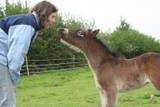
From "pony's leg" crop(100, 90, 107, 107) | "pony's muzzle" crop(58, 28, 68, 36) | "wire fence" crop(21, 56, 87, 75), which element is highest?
"pony's muzzle" crop(58, 28, 68, 36)

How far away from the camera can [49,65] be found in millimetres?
27297

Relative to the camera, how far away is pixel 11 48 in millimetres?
4609

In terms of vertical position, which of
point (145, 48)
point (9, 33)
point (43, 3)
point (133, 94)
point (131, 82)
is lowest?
point (145, 48)

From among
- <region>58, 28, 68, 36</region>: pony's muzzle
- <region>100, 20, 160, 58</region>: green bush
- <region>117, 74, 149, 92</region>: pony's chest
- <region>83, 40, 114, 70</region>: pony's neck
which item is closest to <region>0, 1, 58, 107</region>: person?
<region>58, 28, 68, 36</region>: pony's muzzle

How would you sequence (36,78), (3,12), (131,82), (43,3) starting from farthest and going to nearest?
1. (3,12)
2. (36,78)
3. (131,82)
4. (43,3)

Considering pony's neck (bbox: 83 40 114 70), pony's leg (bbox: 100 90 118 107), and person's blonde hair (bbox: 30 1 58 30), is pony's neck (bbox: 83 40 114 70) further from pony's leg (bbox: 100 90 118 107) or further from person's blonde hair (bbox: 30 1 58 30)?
person's blonde hair (bbox: 30 1 58 30)

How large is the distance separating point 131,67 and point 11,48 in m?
4.91

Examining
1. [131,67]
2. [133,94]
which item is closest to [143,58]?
[131,67]

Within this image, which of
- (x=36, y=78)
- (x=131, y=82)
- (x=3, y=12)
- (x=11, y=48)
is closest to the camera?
(x=11, y=48)

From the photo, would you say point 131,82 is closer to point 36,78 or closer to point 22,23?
point 22,23

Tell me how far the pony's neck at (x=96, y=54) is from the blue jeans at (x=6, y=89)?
4.45 metres

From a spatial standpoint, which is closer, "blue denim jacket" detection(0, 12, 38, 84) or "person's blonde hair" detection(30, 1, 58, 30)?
"blue denim jacket" detection(0, 12, 38, 84)

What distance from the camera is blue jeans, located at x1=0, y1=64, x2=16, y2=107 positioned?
15.5 ft

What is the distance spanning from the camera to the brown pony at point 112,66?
29.1ft
